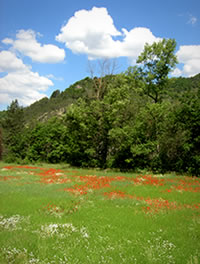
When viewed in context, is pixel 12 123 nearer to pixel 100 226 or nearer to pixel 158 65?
pixel 158 65

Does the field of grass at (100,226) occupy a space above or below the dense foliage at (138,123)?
below

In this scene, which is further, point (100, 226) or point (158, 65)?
point (158, 65)

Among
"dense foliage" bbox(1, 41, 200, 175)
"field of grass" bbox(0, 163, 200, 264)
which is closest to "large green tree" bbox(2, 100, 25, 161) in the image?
"dense foliage" bbox(1, 41, 200, 175)

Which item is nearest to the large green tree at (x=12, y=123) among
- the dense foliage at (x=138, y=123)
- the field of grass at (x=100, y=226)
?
the dense foliage at (x=138, y=123)

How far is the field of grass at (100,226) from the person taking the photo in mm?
6711

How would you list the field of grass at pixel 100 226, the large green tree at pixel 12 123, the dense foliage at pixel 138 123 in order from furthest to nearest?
the large green tree at pixel 12 123, the dense foliage at pixel 138 123, the field of grass at pixel 100 226

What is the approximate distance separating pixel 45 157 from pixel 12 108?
3576 centimetres

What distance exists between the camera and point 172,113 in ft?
93.2

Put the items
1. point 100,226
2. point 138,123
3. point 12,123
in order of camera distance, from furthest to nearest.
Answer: point 12,123, point 138,123, point 100,226

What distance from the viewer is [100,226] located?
9.21 m

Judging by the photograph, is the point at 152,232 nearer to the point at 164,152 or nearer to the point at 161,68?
the point at 164,152

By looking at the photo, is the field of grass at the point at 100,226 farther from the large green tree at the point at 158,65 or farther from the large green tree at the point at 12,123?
the large green tree at the point at 12,123

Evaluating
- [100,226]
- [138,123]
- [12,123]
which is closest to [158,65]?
[138,123]

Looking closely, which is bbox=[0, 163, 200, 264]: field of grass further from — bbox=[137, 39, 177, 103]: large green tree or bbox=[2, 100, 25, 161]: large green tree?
bbox=[2, 100, 25, 161]: large green tree
